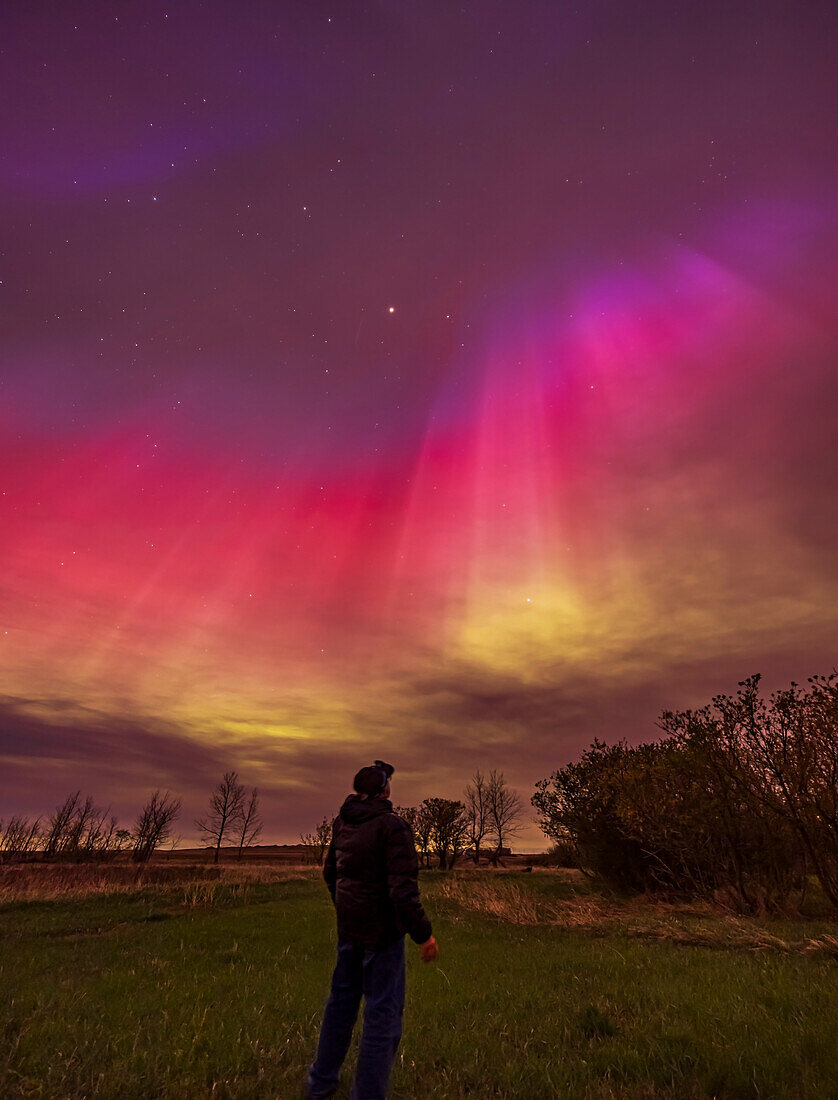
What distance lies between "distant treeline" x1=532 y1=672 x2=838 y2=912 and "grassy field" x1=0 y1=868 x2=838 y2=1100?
2776 mm

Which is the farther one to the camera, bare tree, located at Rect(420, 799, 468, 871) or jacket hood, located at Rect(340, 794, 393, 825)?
bare tree, located at Rect(420, 799, 468, 871)

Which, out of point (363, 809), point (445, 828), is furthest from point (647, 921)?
point (445, 828)

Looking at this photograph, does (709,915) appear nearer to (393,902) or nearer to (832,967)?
(832,967)

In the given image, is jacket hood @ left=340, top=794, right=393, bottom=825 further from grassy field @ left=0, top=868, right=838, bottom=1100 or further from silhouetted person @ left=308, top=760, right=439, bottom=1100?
grassy field @ left=0, top=868, right=838, bottom=1100

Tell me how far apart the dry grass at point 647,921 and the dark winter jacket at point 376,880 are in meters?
9.23

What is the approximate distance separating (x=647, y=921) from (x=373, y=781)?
47.9ft

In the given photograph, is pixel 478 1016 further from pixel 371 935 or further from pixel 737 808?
pixel 737 808

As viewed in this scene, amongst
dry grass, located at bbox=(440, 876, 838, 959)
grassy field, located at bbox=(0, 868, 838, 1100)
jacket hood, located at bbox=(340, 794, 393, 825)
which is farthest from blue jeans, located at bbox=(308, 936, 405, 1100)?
dry grass, located at bbox=(440, 876, 838, 959)

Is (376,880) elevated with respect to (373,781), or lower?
lower

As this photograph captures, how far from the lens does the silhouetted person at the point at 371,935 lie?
4.71 metres

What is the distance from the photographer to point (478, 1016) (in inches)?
293

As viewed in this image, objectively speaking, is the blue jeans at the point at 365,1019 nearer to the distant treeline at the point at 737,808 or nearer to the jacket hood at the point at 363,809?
the jacket hood at the point at 363,809

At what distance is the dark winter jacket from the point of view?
4902 mm

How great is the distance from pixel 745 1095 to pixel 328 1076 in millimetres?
3509
